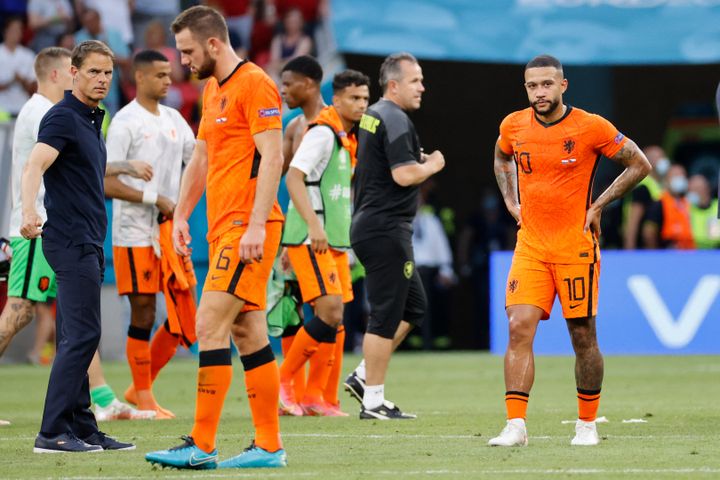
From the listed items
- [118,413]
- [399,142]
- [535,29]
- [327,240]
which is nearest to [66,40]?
[535,29]

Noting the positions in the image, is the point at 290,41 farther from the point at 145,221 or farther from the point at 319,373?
the point at 319,373

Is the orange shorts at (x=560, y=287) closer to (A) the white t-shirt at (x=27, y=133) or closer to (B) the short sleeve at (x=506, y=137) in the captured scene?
(B) the short sleeve at (x=506, y=137)

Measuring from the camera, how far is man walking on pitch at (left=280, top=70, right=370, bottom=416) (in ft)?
34.1

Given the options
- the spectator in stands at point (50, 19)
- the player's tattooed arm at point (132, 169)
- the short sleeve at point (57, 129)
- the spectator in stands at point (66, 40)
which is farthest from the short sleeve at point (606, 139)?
the spectator in stands at point (50, 19)

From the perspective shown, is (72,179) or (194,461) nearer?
(194,461)

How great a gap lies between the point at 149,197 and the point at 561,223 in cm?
337

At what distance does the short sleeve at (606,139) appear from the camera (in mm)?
8141

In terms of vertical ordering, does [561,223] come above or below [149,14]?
below

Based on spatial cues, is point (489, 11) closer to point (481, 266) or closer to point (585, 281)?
point (481, 266)

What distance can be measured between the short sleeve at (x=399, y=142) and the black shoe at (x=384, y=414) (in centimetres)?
164

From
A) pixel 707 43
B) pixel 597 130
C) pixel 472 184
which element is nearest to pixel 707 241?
pixel 707 43

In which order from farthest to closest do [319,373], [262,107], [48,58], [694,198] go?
[694,198] → [319,373] → [48,58] → [262,107]

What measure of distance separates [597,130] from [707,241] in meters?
10.9

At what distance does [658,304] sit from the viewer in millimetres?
17141
